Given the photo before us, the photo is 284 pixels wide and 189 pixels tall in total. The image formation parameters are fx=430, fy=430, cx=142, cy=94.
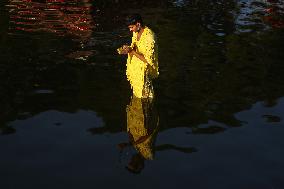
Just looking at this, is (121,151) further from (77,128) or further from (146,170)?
(77,128)

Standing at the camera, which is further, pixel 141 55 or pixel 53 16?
pixel 53 16

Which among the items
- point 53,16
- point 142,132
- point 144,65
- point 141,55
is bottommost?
point 142,132

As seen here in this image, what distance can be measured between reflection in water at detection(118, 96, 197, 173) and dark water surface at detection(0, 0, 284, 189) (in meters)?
0.03

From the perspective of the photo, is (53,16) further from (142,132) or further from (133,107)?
(142,132)

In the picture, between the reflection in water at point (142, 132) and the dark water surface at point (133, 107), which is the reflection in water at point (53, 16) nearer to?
the dark water surface at point (133, 107)

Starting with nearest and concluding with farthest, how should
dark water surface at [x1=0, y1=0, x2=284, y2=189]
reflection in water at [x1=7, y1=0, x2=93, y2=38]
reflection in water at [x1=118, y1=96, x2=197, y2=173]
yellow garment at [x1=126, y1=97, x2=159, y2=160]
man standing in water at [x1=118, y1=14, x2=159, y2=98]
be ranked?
dark water surface at [x1=0, y1=0, x2=284, y2=189] → reflection in water at [x1=118, y1=96, x2=197, y2=173] → yellow garment at [x1=126, y1=97, x2=159, y2=160] → man standing in water at [x1=118, y1=14, x2=159, y2=98] → reflection in water at [x1=7, y1=0, x2=93, y2=38]

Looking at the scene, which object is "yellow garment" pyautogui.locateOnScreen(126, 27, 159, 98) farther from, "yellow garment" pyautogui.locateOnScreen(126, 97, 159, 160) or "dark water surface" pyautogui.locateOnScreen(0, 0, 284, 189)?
"dark water surface" pyautogui.locateOnScreen(0, 0, 284, 189)

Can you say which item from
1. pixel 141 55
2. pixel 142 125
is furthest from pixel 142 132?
pixel 141 55

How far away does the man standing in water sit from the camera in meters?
6.93

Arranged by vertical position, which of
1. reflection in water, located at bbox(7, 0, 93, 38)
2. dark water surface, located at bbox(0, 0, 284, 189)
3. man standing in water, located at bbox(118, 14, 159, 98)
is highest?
man standing in water, located at bbox(118, 14, 159, 98)

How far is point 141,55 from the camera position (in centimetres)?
718

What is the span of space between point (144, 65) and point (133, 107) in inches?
33.4

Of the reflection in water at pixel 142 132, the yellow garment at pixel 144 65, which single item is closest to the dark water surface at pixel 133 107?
the reflection in water at pixel 142 132

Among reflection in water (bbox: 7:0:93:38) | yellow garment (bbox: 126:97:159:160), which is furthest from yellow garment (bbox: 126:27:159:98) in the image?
reflection in water (bbox: 7:0:93:38)
